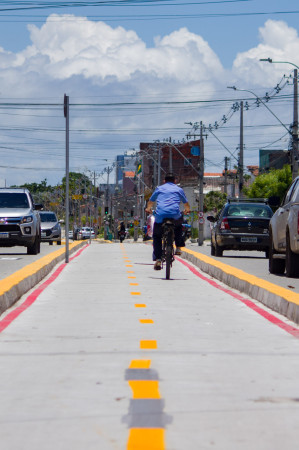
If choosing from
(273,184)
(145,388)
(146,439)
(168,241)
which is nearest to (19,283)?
(168,241)

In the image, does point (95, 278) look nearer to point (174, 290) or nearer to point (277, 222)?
point (174, 290)

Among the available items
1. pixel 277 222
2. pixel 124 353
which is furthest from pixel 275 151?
pixel 124 353

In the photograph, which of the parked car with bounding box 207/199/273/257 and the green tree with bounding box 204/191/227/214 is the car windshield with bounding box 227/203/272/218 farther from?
the green tree with bounding box 204/191/227/214

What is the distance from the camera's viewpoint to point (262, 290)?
1266cm

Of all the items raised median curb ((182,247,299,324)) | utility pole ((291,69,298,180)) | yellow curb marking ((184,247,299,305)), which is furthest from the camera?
utility pole ((291,69,298,180))

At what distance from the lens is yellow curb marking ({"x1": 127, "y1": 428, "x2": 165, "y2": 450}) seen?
15.6ft

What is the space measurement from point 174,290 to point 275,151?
98.9m

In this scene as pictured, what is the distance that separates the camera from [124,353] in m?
7.85

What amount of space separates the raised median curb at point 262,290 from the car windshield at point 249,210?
9.39 m

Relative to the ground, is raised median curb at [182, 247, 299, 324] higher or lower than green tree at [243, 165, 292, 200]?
lower

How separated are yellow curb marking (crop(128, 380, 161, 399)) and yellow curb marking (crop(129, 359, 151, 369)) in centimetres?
58

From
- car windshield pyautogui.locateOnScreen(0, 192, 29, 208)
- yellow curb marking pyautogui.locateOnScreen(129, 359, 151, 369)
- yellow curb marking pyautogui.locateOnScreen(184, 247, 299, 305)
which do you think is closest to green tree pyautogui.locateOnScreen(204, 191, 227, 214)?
car windshield pyautogui.locateOnScreen(0, 192, 29, 208)

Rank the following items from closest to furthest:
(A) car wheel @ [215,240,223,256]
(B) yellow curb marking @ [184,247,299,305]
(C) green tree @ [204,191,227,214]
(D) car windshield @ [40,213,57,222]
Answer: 1. (B) yellow curb marking @ [184,247,299,305]
2. (A) car wheel @ [215,240,223,256]
3. (D) car windshield @ [40,213,57,222]
4. (C) green tree @ [204,191,227,214]

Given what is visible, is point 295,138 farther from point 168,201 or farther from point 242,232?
point 168,201
